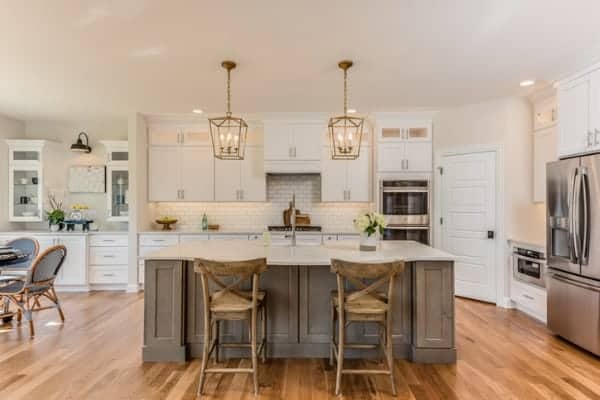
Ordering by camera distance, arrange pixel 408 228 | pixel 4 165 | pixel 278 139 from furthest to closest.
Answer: pixel 278 139, pixel 4 165, pixel 408 228

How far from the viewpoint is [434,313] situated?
116 inches

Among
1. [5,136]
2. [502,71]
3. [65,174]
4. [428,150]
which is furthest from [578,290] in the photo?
[5,136]

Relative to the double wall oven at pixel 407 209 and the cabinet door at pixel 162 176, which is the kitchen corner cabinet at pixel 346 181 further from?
the cabinet door at pixel 162 176

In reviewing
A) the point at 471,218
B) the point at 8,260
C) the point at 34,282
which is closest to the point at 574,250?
the point at 471,218

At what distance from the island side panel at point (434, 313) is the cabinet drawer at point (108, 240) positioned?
4.50 meters

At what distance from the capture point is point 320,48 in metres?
3.03

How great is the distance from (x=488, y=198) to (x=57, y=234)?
21.1 feet

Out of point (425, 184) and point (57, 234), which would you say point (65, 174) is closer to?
point (57, 234)

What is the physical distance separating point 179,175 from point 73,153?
1.98 meters

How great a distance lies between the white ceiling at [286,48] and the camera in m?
2.43

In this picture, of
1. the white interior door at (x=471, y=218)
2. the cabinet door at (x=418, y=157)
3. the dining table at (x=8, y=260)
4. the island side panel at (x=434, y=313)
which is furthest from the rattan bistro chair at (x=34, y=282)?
the white interior door at (x=471, y=218)

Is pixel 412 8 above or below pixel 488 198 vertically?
above

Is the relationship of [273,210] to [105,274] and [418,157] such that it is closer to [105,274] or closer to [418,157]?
[418,157]

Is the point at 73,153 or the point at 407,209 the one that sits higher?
the point at 73,153
